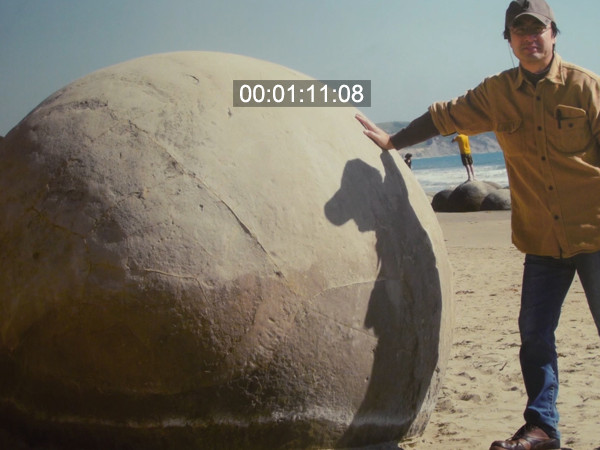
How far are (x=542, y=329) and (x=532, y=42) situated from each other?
1.29 m

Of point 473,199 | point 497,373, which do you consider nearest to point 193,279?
point 497,373

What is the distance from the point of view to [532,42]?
3412 mm

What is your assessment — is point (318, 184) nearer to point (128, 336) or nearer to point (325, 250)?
point (325, 250)

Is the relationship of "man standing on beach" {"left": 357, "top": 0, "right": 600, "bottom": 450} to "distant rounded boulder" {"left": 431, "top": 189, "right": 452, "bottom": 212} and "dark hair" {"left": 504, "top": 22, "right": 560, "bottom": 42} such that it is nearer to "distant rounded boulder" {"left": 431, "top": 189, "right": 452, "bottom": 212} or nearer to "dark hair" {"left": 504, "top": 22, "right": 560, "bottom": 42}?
"dark hair" {"left": 504, "top": 22, "right": 560, "bottom": 42}

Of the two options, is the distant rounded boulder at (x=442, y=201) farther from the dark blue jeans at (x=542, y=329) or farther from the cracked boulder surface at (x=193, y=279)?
the cracked boulder surface at (x=193, y=279)

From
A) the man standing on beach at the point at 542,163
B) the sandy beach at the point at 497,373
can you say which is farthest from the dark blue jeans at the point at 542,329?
the sandy beach at the point at 497,373

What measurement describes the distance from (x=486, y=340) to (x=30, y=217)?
391 centimetres

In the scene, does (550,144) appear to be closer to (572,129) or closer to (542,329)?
(572,129)

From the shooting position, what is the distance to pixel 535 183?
3.46m

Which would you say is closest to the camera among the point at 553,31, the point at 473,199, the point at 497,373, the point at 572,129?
the point at 572,129

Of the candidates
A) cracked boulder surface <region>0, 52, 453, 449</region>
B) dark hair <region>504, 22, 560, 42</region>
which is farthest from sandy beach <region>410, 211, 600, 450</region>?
dark hair <region>504, 22, 560, 42</region>

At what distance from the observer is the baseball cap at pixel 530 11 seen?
11.0 ft

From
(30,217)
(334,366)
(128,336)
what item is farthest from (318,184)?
(30,217)

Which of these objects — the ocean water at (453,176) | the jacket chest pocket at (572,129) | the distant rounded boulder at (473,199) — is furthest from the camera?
the ocean water at (453,176)
